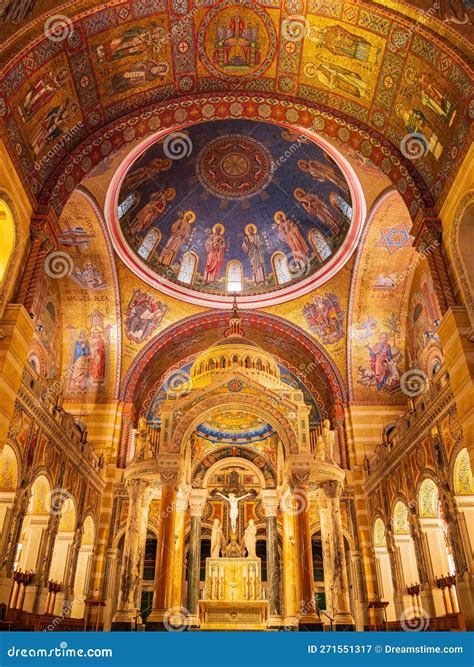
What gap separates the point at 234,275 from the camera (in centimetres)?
2373

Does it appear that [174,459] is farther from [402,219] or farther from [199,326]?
[402,219]

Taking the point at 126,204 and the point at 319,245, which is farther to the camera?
the point at 319,245

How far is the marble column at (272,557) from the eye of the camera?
59.2ft

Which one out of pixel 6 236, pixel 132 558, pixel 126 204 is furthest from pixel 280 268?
pixel 6 236

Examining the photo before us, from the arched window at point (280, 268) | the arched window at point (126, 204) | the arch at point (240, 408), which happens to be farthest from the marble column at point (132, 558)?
the arched window at point (280, 268)

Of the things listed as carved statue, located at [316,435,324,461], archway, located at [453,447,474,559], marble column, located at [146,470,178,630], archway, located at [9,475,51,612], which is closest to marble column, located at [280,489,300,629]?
carved statue, located at [316,435,324,461]

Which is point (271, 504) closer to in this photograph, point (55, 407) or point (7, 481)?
point (55, 407)

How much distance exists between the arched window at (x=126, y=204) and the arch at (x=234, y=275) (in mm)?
5643

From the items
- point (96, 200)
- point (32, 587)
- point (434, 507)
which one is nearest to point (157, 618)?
point (32, 587)

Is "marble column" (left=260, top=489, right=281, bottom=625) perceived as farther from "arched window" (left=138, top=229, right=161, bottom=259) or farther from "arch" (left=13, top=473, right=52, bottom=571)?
"arched window" (left=138, top=229, right=161, bottom=259)

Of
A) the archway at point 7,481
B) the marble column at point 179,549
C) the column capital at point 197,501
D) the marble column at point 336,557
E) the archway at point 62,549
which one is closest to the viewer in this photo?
the archway at point 7,481

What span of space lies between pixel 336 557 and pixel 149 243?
15056mm

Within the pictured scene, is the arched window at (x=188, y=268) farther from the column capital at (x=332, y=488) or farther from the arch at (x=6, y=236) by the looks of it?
the arch at (x=6, y=236)

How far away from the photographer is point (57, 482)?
1492cm
